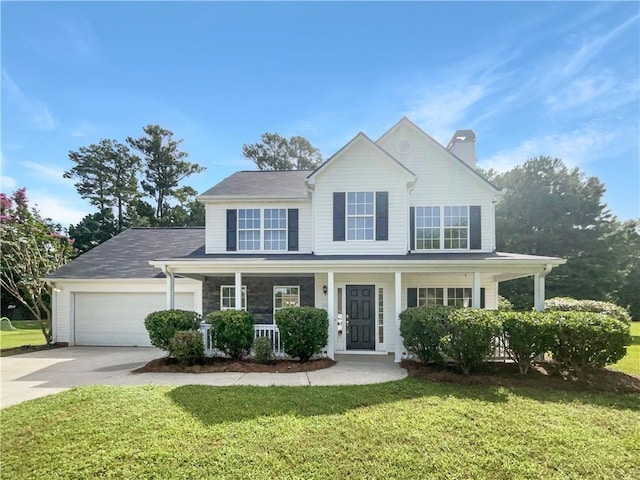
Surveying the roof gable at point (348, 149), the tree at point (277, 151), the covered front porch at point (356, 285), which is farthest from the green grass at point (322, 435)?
the tree at point (277, 151)

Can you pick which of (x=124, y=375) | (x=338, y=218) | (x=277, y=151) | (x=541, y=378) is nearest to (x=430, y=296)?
(x=338, y=218)

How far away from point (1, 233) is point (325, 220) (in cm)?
1336

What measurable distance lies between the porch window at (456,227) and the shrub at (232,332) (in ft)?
23.5

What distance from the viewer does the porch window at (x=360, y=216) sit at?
1191 cm

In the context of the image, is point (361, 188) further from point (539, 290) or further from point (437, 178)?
point (539, 290)

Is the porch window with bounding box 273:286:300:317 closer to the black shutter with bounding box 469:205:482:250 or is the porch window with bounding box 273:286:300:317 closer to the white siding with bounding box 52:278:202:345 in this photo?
the white siding with bounding box 52:278:202:345

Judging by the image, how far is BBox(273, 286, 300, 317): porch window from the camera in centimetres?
1318

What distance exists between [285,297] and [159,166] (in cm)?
3055

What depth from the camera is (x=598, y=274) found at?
1025 inches

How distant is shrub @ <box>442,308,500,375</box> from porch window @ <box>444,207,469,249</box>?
168 inches

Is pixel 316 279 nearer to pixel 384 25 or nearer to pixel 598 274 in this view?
pixel 384 25

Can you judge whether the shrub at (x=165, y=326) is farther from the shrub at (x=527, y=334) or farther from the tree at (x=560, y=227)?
the tree at (x=560, y=227)

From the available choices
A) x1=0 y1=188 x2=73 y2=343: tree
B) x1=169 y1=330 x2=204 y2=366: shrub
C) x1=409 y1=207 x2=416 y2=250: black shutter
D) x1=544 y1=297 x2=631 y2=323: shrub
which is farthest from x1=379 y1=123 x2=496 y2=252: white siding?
x1=0 y1=188 x2=73 y2=343: tree

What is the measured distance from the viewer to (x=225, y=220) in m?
13.1
